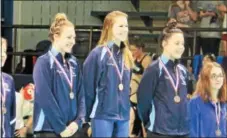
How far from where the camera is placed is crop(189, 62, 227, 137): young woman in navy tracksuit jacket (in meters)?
4.50

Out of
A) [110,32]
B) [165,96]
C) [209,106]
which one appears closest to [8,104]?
[110,32]

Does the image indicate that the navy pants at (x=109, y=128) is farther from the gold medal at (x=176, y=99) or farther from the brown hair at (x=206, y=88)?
the brown hair at (x=206, y=88)

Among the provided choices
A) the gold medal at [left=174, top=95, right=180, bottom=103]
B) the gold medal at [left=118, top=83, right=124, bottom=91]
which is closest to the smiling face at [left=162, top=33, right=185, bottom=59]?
the gold medal at [left=174, top=95, right=180, bottom=103]

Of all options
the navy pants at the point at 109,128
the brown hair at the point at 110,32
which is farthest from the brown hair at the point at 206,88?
the navy pants at the point at 109,128

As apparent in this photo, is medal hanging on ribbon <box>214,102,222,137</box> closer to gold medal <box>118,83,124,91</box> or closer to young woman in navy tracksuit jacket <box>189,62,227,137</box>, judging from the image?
young woman in navy tracksuit jacket <box>189,62,227,137</box>

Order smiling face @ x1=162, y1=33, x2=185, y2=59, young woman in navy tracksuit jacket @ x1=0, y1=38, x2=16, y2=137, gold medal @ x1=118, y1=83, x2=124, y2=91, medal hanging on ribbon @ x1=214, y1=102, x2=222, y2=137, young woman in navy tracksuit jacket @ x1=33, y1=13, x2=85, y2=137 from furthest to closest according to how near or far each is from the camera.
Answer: medal hanging on ribbon @ x1=214, y1=102, x2=222, y2=137 → smiling face @ x1=162, y1=33, x2=185, y2=59 → gold medal @ x1=118, y1=83, x2=124, y2=91 → young woman in navy tracksuit jacket @ x1=0, y1=38, x2=16, y2=137 → young woman in navy tracksuit jacket @ x1=33, y1=13, x2=85, y2=137

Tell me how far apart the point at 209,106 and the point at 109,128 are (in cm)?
112

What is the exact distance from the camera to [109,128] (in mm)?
3811

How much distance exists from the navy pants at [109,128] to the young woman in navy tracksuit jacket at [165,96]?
0.22 m

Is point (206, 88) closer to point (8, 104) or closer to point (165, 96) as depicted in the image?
point (165, 96)

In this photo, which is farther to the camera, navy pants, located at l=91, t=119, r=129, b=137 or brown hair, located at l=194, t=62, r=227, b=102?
brown hair, located at l=194, t=62, r=227, b=102

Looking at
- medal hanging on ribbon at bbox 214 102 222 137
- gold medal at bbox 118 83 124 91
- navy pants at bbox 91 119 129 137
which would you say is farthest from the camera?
medal hanging on ribbon at bbox 214 102 222 137

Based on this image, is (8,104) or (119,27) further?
(119,27)

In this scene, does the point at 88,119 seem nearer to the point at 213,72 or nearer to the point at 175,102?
the point at 175,102
